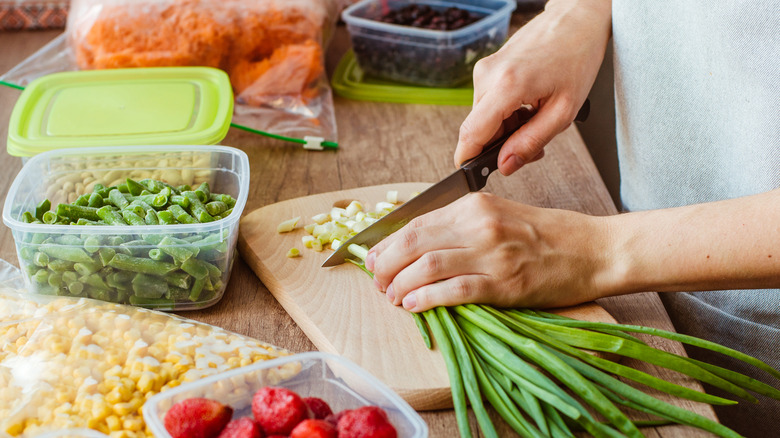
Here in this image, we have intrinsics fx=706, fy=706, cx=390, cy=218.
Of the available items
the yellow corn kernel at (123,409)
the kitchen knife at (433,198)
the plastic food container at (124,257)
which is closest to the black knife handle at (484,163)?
the kitchen knife at (433,198)

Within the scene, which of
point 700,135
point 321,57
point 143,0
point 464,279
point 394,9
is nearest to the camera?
point 464,279

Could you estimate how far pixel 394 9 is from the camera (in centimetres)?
227

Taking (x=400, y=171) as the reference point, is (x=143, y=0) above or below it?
above

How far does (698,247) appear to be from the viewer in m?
1.08

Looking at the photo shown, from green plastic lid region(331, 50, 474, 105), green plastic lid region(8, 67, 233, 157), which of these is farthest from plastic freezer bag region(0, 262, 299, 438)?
green plastic lid region(331, 50, 474, 105)

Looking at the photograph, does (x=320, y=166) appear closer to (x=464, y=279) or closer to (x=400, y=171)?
(x=400, y=171)

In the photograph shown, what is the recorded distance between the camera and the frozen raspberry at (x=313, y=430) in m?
0.78

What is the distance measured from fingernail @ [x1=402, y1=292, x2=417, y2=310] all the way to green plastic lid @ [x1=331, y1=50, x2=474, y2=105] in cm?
110

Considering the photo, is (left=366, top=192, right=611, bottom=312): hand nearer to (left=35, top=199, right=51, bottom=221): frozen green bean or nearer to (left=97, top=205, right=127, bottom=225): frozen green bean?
(left=97, top=205, right=127, bottom=225): frozen green bean

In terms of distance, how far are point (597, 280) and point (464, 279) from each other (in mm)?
220

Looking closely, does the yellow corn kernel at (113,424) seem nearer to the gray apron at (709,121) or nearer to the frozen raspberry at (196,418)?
the frozen raspberry at (196,418)

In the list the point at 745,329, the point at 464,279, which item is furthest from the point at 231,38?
the point at 745,329

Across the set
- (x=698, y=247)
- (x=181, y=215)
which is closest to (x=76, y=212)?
(x=181, y=215)

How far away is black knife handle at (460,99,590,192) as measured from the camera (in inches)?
52.9
